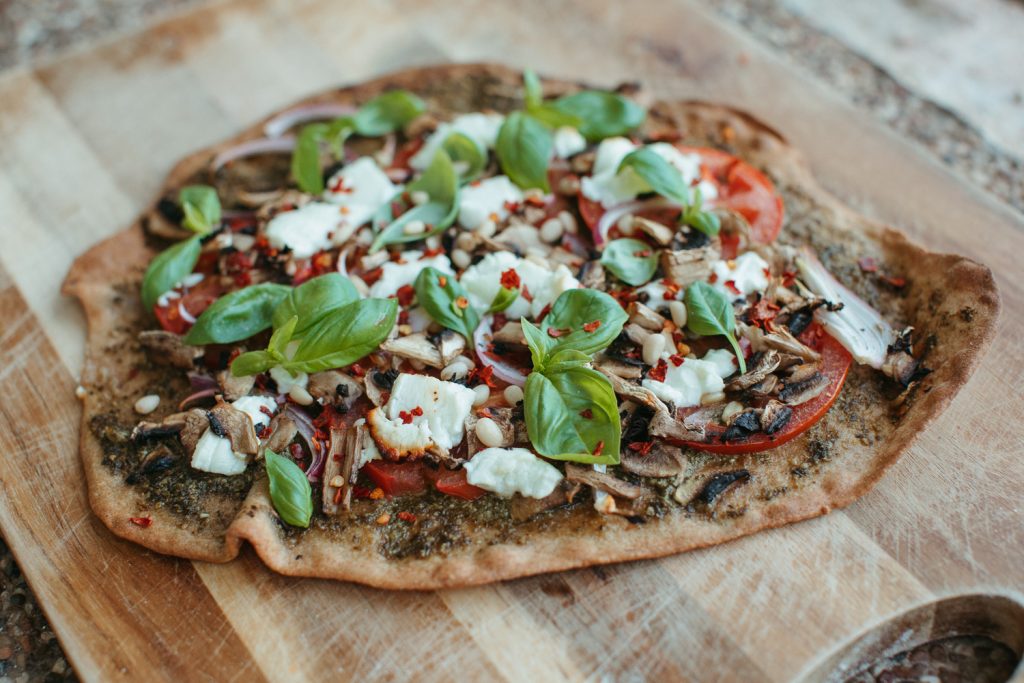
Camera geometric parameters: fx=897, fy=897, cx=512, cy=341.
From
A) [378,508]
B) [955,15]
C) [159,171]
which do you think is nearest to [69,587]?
[378,508]

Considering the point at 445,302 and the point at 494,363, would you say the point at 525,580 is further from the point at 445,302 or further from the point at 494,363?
the point at 445,302

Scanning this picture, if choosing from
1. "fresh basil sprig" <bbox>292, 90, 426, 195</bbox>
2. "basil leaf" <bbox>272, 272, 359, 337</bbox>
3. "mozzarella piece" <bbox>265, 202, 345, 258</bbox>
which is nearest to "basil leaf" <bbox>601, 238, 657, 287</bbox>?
"basil leaf" <bbox>272, 272, 359, 337</bbox>

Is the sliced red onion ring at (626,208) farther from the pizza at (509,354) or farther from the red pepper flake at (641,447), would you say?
the red pepper flake at (641,447)

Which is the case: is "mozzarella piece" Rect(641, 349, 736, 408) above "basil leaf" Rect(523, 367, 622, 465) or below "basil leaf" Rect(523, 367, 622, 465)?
below

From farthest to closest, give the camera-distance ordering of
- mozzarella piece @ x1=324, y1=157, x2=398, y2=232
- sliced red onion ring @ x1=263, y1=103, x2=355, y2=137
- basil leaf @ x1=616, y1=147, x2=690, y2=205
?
sliced red onion ring @ x1=263, y1=103, x2=355, y2=137, mozzarella piece @ x1=324, y1=157, x2=398, y2=232, basil leaf @ x1=616, y1=147, x2=690, y2=205

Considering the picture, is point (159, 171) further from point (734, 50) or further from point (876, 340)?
point (876, 340)

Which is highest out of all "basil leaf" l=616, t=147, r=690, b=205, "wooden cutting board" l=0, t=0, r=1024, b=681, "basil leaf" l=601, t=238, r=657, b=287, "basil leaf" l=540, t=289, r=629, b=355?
"basil leaf" l=616, t=147, r=690, b=205

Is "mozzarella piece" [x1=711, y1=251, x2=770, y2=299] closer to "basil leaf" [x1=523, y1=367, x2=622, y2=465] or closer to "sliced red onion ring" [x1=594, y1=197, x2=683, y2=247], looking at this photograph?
"sliced red onion ring" [x1=594, y1=197, x2=683, y2=247]
